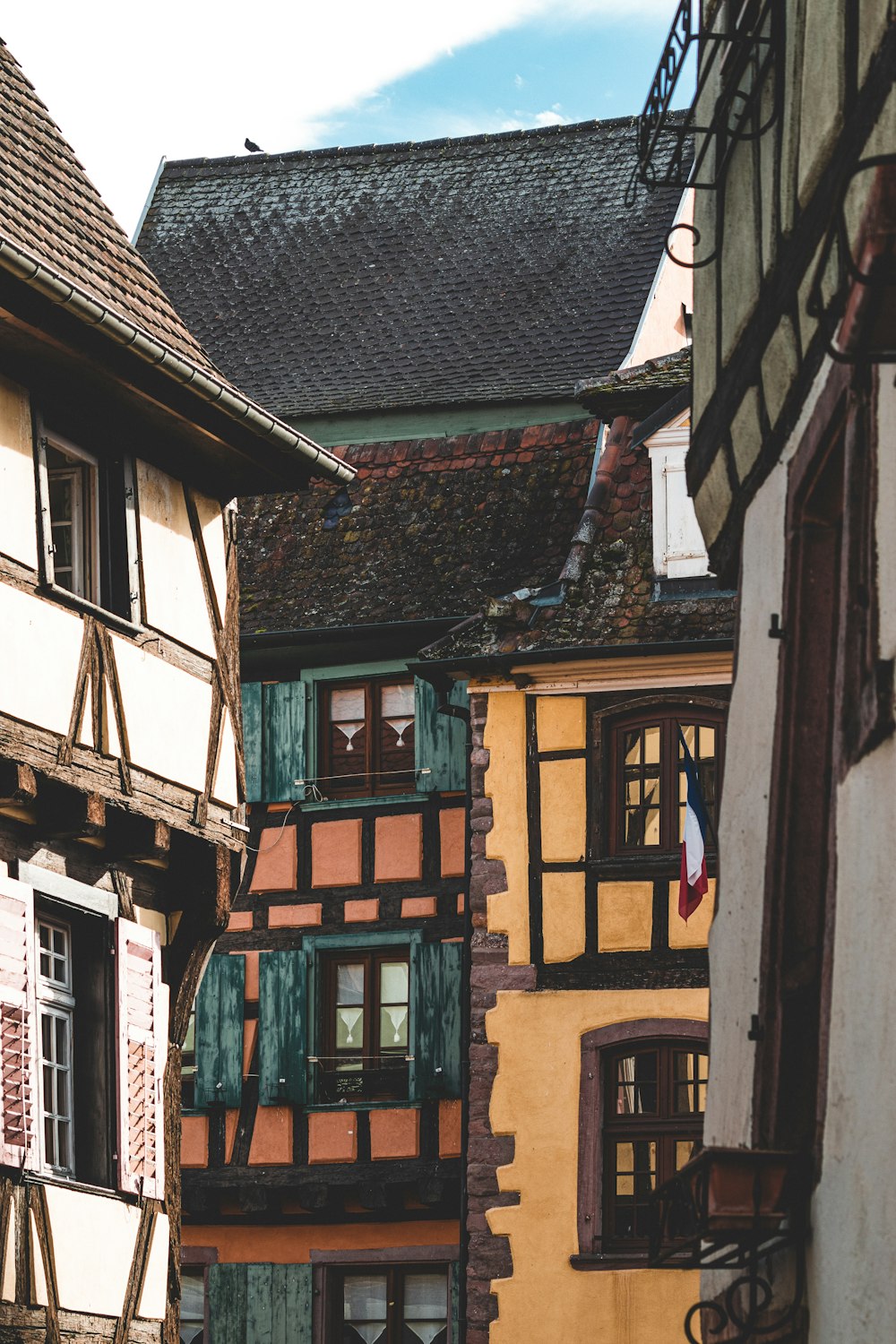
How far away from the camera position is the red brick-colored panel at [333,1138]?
18.5m

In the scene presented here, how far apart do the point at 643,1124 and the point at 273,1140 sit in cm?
321

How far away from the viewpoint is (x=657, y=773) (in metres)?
17.8

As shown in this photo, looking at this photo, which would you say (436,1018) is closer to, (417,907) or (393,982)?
(393,982)

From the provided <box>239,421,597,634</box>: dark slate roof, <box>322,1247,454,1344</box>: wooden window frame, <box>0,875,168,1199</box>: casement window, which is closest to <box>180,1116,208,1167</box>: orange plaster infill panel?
<box>322,1247,454,1344</box>: wooden window frame

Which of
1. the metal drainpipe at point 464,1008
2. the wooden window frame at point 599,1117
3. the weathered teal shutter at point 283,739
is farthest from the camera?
the weathered teal shutter at point 283,739

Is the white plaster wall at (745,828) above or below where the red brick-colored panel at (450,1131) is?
above

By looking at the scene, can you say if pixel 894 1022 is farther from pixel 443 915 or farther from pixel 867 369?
pixel 443 915

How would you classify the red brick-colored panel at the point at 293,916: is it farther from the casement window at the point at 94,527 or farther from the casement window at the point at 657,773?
the casement window at the point at 94,527

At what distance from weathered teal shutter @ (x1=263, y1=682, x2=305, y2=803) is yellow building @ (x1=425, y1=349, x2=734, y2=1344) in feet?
6.18

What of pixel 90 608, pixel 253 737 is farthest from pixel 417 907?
pixel 90 608

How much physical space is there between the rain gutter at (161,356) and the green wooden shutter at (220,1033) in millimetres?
5963

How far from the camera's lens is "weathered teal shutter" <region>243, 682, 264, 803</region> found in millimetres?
19688

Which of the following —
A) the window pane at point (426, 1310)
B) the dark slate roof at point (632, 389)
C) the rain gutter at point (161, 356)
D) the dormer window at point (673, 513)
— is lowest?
the window pane at point (426, 1310)

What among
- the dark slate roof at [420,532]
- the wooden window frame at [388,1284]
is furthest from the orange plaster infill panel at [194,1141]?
the dark slate roof at [420,532]
